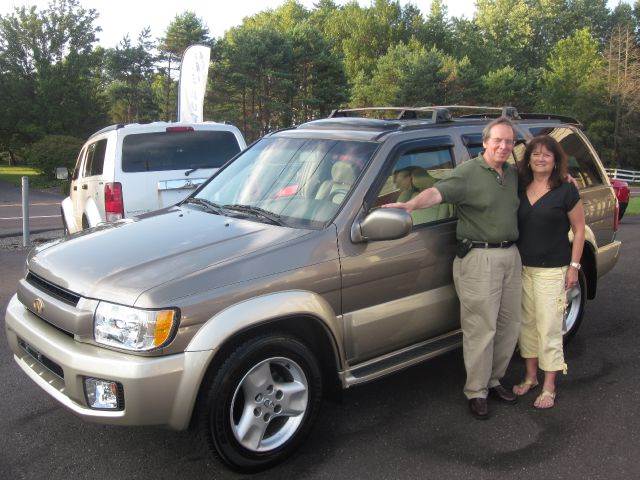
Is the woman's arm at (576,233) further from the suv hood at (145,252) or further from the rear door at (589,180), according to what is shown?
the suv hood at (145,252)

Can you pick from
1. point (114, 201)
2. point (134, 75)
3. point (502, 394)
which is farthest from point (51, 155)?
point (502, 394)

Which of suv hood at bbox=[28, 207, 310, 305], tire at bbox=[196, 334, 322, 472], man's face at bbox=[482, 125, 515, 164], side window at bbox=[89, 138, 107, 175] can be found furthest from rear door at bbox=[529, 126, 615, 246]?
side window at bbox=[89, 138, 107, 175]

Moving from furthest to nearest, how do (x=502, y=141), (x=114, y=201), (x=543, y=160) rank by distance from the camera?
(x=114, y=201) < (x=543, y=160) < (x=502, y=141)

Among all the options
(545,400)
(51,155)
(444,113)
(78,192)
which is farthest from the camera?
(51,155)

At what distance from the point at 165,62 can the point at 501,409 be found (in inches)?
1981

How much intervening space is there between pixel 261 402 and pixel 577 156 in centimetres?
359

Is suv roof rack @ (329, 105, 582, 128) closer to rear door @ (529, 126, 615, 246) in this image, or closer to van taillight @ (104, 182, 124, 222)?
rear door @ (529, 126, 615, 246)

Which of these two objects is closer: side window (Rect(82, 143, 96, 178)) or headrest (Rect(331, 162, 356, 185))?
headrest (Rect(331, 162, 356, 185))

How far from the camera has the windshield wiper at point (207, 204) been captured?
3984 millimetres

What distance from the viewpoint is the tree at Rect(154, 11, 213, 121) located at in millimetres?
45000

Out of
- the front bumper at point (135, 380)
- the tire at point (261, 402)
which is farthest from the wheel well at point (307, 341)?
the front bumper at point (135, 380)

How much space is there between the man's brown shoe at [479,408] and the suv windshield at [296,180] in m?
1.56

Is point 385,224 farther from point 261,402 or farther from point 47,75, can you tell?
point 47,75

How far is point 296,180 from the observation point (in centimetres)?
391
